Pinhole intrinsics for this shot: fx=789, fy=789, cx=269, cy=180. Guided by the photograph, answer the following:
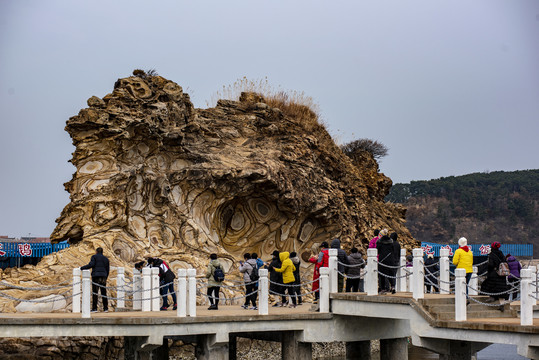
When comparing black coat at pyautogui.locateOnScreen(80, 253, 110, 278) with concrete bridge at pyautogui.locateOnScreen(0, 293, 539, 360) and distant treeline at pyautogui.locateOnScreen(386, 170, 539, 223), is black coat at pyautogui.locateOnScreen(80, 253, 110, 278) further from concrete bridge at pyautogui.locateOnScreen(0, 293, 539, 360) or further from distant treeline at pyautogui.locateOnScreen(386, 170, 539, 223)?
distant treeline at pyautogui.locateOnScreen(386, 170, 539, 223)

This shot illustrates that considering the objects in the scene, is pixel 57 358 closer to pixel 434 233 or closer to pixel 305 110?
pixel 305 110

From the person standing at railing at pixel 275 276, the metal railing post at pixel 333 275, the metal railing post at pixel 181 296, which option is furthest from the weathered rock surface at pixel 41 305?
the metal railing post at pixel 333 275

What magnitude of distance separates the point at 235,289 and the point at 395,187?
98098mm

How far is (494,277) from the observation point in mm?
19109

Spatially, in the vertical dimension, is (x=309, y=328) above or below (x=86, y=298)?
below

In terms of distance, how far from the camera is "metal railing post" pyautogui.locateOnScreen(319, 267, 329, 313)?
70.3 ft

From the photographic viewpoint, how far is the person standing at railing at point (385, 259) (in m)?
20.1

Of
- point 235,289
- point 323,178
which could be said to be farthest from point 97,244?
point 323,178

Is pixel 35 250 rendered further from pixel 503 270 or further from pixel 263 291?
pixel 503 270

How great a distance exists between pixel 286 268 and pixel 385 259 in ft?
11.7

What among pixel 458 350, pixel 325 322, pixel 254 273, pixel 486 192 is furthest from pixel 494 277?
pixel 486 192

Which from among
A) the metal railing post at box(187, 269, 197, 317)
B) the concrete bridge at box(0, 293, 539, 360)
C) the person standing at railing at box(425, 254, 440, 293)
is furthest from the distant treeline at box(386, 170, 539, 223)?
the metal railing post at box(187, 269, 197, 317)

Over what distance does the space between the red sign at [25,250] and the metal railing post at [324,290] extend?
2084cm

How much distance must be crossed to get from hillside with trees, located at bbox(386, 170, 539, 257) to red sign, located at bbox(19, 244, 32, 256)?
7330 cm
